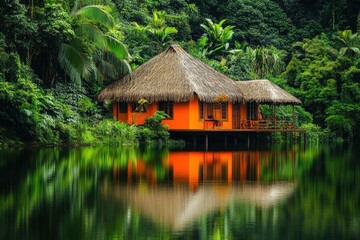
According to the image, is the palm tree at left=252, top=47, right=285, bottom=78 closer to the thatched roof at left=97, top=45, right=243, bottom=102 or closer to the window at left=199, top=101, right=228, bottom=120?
the thatched roof at left=97, top=45, right=243, bottom=102

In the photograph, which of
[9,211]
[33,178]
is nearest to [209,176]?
[33,178]

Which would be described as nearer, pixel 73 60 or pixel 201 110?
pixel 73 60

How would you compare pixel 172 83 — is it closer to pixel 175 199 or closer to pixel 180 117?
pixel 180 117

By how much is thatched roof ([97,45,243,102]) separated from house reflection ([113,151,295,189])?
10046mm

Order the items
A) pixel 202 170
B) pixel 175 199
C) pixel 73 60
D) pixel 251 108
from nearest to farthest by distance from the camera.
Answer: pixel 175 199
pixel 202 170
pixel 73 60
pixel 251 108

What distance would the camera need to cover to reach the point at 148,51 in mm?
40156

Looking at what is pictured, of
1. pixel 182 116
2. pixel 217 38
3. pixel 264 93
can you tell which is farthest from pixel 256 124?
pixel 217 38

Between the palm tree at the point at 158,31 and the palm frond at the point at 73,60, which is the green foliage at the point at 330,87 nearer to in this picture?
the palm tree at the point at 158,31

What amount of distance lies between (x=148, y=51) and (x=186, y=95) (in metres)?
8.61

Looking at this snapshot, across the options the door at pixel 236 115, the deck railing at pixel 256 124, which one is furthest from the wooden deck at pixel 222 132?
the door at pixel 236 115

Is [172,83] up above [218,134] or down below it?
above

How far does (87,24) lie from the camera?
31438 mm

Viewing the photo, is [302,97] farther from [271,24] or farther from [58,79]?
[58,79]

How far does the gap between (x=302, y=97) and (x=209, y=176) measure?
1056 inches
